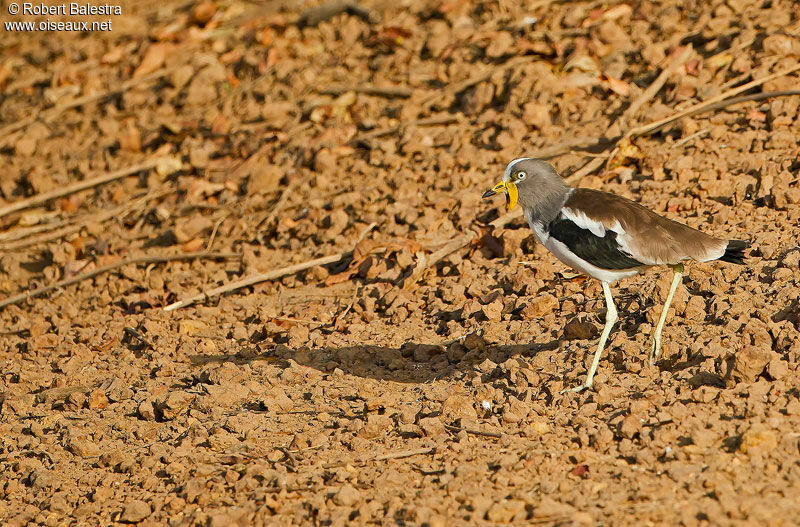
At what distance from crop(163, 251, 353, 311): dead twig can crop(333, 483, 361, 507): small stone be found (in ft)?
11.1

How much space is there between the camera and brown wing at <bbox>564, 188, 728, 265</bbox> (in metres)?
5.48

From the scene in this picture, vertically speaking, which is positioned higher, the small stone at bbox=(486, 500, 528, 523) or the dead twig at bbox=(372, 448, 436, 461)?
the small stone at bbox=(486, 500, 528, 523)

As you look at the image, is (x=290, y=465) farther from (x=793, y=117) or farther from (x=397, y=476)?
(x=793, y=117)

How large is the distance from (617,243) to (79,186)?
21.1 feet

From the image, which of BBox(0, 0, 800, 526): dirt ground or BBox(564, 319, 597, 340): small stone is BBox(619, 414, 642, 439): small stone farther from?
BBox(564, 319, 597, 340): small stone

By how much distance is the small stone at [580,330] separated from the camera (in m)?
5.98

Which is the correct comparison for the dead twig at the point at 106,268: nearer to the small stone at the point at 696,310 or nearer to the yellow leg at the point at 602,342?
the yellow leg at the point at 602,342

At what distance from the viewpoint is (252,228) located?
8.74 metres

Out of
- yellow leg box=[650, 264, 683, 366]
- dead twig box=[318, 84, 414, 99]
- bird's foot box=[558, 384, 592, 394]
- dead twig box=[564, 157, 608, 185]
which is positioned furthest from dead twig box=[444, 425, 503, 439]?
dead twig box=[318, 84, 414, 99]

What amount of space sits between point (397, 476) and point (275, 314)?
2.74 meters

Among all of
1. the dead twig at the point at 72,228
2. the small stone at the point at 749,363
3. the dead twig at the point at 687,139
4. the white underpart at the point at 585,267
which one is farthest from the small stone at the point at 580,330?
the dead twig at the point at 72,228

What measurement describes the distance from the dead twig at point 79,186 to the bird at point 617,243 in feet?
17.9

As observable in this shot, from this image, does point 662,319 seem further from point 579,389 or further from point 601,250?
point 579,389

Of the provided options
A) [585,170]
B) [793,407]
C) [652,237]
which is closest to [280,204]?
[585,170]
